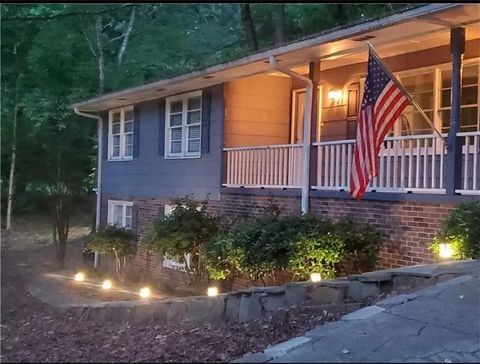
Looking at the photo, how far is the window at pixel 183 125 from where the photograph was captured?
48.2 ft

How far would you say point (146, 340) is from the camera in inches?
202

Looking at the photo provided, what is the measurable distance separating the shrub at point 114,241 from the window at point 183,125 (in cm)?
236

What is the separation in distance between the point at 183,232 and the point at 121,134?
22.2 feet

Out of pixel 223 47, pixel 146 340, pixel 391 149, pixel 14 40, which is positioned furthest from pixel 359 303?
pixel 223 47

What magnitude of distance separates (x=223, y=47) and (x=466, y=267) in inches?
796

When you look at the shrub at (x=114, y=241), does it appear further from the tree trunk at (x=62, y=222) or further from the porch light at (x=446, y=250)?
the porch light at (x=446, y=250)

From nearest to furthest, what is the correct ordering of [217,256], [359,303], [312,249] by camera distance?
[359,303], [312,249], [217,256]

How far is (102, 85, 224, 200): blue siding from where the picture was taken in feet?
45.3

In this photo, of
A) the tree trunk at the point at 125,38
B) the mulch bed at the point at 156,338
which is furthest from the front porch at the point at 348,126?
the tree trunk at the point at 125,38

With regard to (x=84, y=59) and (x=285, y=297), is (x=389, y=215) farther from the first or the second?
(x=84, y=59)

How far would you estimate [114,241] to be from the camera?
1617 cm

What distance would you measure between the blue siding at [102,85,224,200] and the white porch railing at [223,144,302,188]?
464mm

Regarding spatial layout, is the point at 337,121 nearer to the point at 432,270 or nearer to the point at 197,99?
the point at 197,99

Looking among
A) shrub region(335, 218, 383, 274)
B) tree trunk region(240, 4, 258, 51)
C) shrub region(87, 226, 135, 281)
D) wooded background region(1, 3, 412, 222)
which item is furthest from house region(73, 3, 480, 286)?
tree trunk region(240, 4, 258, 51)
